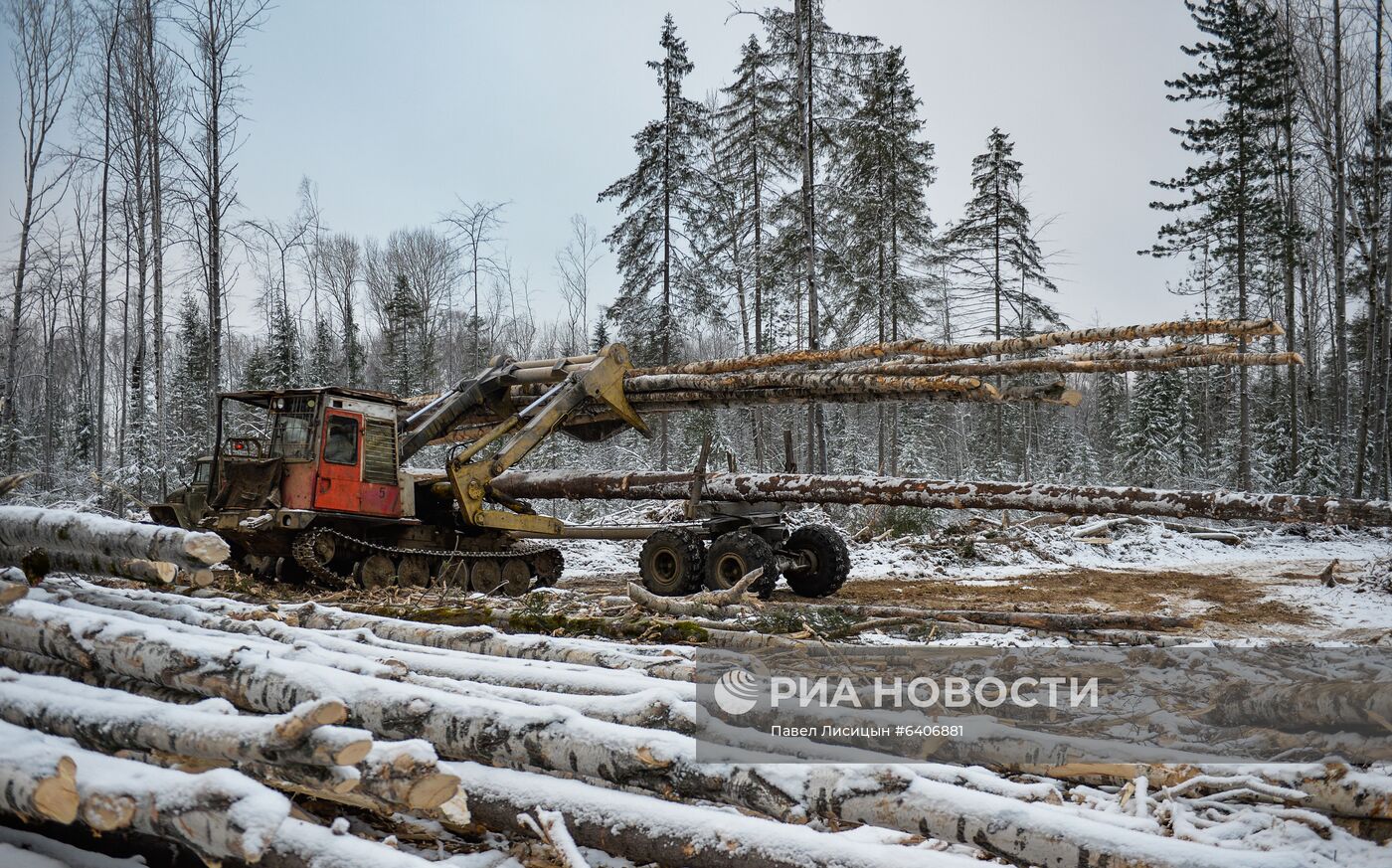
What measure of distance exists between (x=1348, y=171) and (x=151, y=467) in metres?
33.4

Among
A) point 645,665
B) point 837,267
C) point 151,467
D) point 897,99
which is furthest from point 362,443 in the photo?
point 897,99

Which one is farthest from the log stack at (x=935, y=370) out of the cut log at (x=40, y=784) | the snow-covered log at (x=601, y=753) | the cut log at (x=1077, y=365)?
the cut log at (x=40, y=784)

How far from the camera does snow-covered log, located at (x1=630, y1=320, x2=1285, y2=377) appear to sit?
753 centimetres

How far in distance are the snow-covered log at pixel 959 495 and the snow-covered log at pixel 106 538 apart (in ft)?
23.6

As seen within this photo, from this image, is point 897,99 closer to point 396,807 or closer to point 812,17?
point 812,17

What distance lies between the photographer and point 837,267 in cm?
2145

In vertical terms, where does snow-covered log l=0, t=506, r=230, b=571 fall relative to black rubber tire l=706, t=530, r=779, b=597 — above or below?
above

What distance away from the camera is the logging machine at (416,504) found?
9570 millimetres

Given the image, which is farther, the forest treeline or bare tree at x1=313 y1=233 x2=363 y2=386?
bare tree at x1=313 y1=233 x2=363 y2=386

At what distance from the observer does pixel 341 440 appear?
32.3 feet

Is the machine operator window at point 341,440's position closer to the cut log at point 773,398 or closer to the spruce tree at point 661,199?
the cut log at point 773,398

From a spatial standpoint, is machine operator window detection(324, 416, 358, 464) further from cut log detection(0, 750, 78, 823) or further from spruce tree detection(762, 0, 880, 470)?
spruce tree detection(762, 0, 880, 470)

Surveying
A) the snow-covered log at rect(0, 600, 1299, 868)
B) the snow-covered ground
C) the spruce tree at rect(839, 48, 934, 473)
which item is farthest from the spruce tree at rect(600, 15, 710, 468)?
the snow-covered log at rect(0, 600, 1299, 868)

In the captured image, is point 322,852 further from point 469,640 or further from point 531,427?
point 531,427
